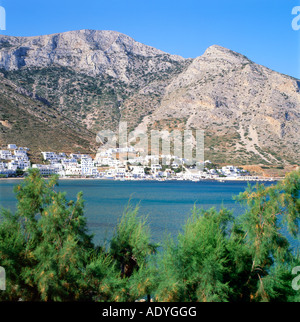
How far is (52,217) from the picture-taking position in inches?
212

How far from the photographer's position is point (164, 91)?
80750 mm

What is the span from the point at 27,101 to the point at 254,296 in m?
61.6

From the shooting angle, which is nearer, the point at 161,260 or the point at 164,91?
the point at 161,260

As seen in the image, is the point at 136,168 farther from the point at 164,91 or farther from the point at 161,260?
the point at 161,260

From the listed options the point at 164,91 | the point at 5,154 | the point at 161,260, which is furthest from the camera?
the point at 164,91

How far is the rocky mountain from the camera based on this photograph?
213ft

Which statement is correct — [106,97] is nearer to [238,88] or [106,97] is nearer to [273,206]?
[238,88]

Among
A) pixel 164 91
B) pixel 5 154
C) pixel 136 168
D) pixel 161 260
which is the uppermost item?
pixel 164 91

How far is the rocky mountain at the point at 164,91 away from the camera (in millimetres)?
64812

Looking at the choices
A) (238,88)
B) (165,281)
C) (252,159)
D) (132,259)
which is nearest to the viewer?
(165,281)

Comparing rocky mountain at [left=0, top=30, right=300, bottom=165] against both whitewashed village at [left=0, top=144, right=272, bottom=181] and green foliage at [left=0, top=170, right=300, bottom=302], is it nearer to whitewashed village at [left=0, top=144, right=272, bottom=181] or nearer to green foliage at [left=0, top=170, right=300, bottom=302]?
Result: whitewashed village at [left=0, top=144, right=272, bottom=181]

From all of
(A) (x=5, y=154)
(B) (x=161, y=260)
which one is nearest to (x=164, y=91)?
(A) (x=5, y=154)

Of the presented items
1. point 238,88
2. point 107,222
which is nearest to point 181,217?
point 107,222

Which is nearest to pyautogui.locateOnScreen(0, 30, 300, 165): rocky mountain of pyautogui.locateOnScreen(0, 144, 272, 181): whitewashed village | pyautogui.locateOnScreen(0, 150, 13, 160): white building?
pyautogui.locateOnScreen(0, 144, 272, 181): whitewashed village
